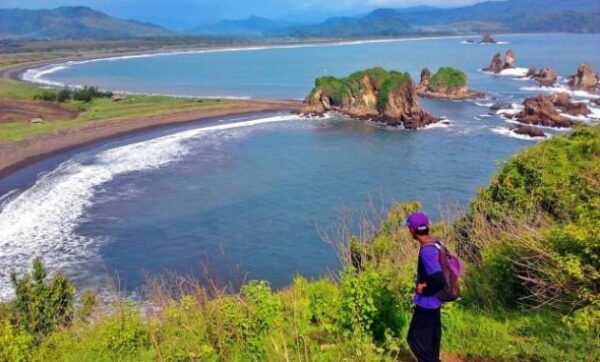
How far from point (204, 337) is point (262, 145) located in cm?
4432

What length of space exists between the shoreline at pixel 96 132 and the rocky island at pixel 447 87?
926 inches

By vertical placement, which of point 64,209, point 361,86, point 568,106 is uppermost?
point 361,86

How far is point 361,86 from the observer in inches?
2721

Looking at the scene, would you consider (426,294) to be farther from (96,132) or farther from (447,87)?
(447,87)

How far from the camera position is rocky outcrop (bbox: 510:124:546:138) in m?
51.7

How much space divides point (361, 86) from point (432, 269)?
64762mm

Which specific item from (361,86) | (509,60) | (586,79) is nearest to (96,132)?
(361,86)

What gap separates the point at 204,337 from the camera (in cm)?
827

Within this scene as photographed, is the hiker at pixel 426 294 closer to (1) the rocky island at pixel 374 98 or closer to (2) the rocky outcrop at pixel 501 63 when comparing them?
(1) the rocky island at pixel 374 98

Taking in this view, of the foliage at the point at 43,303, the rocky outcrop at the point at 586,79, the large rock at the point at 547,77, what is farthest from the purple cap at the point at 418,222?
the large rock at the point at 547,77

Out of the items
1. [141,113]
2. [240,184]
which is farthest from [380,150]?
[141,113]

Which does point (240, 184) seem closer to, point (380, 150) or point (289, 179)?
point (289, 179)

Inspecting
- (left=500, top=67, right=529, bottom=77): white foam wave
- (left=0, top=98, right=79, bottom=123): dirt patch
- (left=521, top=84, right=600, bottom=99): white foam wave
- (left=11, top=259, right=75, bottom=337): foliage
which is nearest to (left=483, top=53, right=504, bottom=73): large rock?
(left=500, top=67, right=529, bottom=77): white foam wave

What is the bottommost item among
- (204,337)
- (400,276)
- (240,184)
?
(240,184)
